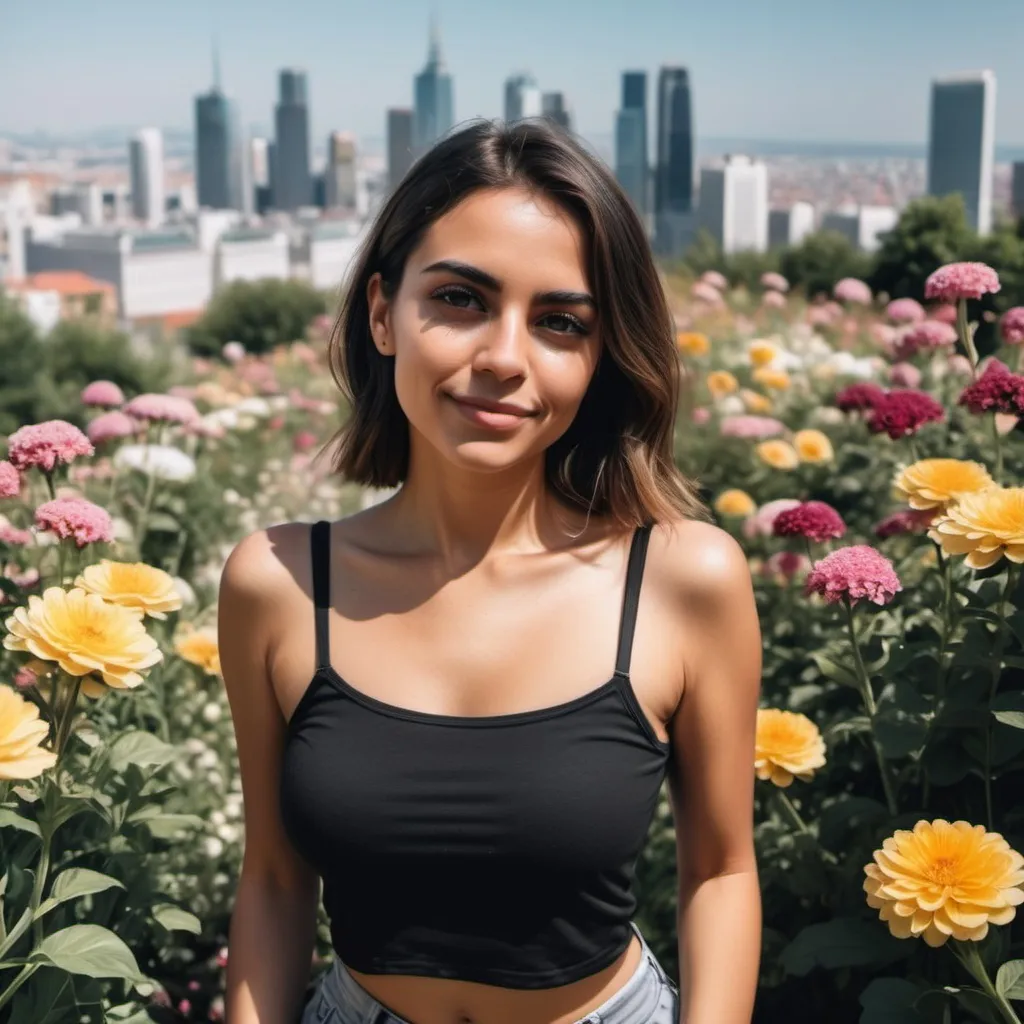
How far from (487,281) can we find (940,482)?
817 mm

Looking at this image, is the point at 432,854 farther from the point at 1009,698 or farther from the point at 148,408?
the point at 148,408

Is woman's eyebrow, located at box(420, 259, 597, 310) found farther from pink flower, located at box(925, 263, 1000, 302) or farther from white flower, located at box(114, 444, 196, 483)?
white flower, located at box(114, 444, 196, 483)

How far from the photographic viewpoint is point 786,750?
1902mm

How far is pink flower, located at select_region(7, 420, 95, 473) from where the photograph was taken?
203 centimetres

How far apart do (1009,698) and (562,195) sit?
865 millimetres

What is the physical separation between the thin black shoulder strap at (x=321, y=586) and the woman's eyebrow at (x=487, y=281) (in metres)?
0.36

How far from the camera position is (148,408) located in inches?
136

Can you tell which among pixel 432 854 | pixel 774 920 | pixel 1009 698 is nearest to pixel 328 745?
pixel 432 854

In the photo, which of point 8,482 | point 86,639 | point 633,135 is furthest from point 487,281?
point 633,135

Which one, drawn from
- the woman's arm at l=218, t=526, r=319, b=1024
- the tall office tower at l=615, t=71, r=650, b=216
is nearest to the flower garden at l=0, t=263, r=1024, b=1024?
the woman's arm at l=218, t=526, r=319, b=1024

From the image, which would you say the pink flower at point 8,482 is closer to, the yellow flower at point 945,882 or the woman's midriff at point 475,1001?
the woman's midriff at point 475,1001

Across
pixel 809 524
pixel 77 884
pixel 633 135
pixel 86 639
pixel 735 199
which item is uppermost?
pixel 86 639

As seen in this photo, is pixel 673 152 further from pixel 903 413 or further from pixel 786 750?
pixel 786 750

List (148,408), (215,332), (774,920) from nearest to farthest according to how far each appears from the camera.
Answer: (774,920)
(148,408)
(215,332)
